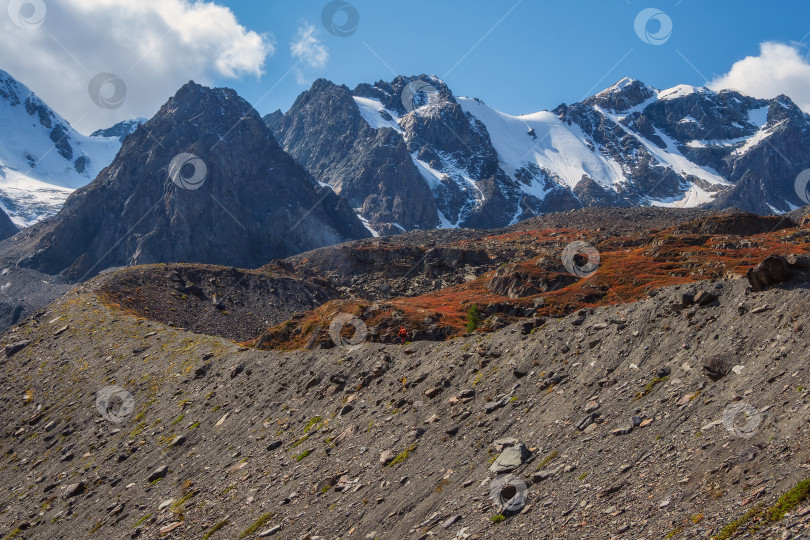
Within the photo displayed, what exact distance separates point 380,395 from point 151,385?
20.8 meters

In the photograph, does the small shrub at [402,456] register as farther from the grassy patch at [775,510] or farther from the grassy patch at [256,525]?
the grassy patch at [775,510]

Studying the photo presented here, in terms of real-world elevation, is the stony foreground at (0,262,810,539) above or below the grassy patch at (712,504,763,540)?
above

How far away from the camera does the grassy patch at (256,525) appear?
21.1 meters

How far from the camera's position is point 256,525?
21.2 metres

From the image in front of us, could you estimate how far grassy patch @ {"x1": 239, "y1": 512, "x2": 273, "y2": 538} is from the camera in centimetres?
2111

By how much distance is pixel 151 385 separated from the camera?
40.2 m

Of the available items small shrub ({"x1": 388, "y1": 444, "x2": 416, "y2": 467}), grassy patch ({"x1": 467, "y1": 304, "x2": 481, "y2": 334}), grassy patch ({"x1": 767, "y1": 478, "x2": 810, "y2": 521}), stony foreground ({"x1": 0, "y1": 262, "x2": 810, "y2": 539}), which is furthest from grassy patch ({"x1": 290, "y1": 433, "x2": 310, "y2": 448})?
grassy patch ({"x1": 467, "y1": 304, "x2": 481, "y2": 334})

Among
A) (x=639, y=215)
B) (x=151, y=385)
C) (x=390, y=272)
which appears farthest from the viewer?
(x=639, y=215)

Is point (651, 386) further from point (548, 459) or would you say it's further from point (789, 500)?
point (789, 500)

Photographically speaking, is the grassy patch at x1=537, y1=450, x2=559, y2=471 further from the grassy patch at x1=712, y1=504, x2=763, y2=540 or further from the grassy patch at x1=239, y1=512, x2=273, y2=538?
the grassy patch at x1=239, y1=512, x2=273, y2=538

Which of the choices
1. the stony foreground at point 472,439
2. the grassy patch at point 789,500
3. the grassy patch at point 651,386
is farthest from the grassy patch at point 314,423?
the grassy patch at point 789,500

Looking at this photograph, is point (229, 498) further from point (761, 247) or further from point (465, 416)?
point (761, 247)

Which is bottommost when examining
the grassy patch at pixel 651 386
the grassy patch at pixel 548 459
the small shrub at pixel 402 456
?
the grassy patch at pixel 651 386

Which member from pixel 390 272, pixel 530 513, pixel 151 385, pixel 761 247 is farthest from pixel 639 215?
pixel 530 513
